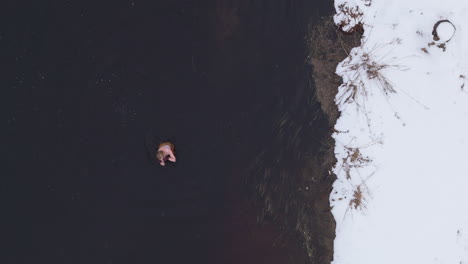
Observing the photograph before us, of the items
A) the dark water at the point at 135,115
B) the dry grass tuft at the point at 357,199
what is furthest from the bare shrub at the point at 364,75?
the dry grass tuft at the point at 357,199

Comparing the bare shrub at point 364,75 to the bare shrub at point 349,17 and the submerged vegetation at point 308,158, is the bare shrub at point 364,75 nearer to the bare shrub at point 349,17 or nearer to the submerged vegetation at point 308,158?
the submerged vegetation at point 308,158

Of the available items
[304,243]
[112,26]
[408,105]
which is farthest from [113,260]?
[408,105]

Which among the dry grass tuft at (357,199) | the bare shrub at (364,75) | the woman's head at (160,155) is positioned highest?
the bare shrub at (364,75)

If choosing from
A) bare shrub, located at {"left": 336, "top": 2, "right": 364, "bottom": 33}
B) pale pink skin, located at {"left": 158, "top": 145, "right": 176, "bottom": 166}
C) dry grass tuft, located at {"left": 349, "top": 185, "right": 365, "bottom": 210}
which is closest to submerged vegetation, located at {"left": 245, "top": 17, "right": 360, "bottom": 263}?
bare shrub, located at {"left": 336, "top": 2, "right": 364, "bottom": 33}

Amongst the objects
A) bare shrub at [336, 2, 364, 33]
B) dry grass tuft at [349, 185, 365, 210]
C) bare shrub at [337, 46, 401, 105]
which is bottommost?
dry grass tuft at [349, 185, 365, 210]

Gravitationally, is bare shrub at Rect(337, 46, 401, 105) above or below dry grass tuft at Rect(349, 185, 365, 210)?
above

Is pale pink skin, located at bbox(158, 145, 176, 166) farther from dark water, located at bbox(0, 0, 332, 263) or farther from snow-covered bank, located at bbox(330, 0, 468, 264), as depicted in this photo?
snow-covered bank, located at bbox(330, 0, 468, 264)

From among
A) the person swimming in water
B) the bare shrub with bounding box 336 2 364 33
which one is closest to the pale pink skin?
the person swimming in water

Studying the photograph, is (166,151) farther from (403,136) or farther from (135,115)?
(403,136)
